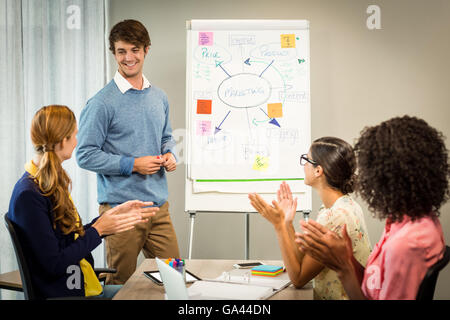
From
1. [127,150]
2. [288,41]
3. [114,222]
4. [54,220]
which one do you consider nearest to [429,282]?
[114,222]

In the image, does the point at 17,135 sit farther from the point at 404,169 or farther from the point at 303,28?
the point at 404,169

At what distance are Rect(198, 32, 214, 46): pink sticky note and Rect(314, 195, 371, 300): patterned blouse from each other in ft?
5.92

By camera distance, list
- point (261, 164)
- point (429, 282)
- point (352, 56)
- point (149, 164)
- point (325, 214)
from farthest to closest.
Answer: point (352, 56) → point (261, 164) → point (149, 164) → point (325, 214) → point (429, 282)

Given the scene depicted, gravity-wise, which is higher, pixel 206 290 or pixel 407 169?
pixel 407 169

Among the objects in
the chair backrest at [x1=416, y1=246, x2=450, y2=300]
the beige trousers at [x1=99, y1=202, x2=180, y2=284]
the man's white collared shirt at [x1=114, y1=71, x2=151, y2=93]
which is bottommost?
the beige trousers at [x1=99, y1=202, x2=180, y2=284]

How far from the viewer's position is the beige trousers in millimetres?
2564

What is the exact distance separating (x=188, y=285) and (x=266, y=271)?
319 millimetres

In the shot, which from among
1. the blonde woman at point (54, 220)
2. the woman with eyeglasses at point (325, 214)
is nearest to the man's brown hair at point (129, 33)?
the blonde woman at point (54, 220)

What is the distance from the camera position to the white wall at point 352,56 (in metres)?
3.56

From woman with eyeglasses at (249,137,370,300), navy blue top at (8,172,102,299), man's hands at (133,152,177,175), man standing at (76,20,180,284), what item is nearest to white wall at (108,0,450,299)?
man standing at (76,20,180,284)

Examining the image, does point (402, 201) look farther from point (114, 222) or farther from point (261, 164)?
point (261, 164)

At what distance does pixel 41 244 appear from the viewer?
5.41 ft

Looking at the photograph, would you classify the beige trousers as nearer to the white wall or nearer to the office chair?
the office chair
